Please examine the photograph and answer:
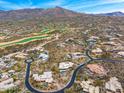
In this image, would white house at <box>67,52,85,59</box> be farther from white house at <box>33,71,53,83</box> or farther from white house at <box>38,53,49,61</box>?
white house at <box>33,71,53,83</box>

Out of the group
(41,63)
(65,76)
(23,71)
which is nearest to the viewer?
(65,76)

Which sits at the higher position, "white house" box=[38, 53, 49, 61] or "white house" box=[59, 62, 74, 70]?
"white house" box=[38, 53, 49, 61]

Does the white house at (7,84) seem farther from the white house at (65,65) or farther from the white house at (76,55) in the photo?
the white house at (76,55)

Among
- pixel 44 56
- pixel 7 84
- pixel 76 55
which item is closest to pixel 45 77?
pixel 7 84

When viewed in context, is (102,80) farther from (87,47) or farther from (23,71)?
(87,47)

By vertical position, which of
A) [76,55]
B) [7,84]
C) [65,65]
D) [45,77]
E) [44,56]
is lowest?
[7,84]

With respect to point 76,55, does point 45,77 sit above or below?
below

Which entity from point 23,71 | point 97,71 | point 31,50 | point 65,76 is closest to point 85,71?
point 97,71

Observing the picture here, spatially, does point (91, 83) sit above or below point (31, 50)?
below

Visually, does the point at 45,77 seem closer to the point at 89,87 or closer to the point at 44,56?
the point at 89,87

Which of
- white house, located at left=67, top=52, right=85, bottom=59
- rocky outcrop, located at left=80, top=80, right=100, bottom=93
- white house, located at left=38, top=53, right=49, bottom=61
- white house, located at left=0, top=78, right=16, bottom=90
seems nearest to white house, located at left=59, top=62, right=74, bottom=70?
white house, located at left=67, top=52, right=85, bottom=59

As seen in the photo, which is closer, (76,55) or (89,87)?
(89,87)
